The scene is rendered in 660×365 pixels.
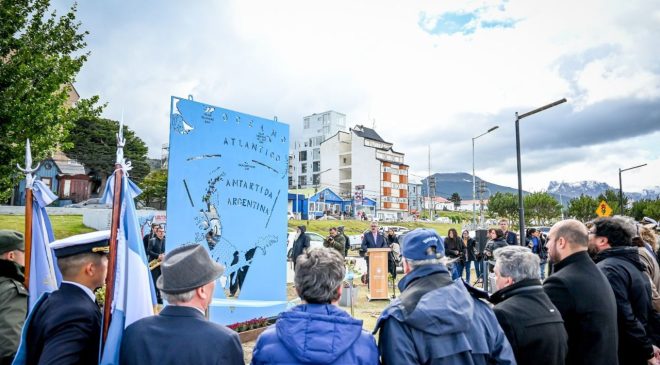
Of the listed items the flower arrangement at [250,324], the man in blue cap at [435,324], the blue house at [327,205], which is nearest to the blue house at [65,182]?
the blue house at [327,205]

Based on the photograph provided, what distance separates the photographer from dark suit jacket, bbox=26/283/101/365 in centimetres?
215

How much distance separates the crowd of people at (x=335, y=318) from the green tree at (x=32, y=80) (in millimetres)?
8206

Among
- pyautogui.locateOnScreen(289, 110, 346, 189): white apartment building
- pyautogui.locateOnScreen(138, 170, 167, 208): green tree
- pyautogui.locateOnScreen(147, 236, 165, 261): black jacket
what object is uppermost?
pyautogui.locateOnScreen(289, 110, 346, 189): white apartment building

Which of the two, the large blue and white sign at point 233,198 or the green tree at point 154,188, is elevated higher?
the green tree at point 154,188

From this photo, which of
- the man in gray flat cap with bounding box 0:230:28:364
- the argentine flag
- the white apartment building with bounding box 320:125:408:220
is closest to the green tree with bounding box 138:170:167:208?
the white apartment building with bounding box 320:125:408:220

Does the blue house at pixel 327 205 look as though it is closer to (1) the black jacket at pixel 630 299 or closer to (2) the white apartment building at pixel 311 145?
(2) the white apartment building at pixel 311 145

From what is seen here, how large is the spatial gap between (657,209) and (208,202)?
2309 inches

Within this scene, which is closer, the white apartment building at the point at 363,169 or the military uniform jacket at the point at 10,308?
the military uniform jacket at the point at 10,308

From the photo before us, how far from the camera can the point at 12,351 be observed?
2.73 metres

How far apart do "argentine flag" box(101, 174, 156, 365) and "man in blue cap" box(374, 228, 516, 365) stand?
1469mm

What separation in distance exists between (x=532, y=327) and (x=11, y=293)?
3.62m

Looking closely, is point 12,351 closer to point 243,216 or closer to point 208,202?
point 208,202

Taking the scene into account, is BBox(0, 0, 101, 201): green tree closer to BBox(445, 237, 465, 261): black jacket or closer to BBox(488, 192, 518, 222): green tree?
BBox(445, 237, 465, 261): black jacket

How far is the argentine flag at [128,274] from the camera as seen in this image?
2391 millimetres
